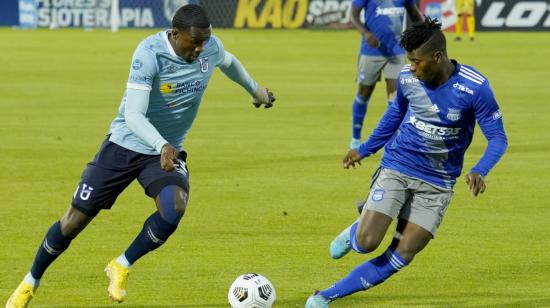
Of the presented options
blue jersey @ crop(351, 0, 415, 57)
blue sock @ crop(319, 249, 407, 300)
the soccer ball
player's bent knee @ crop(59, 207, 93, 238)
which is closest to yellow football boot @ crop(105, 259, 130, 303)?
player's bent knee @ crop(59, 207, 93, 238)

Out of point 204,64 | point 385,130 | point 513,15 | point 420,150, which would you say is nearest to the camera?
point 420,150

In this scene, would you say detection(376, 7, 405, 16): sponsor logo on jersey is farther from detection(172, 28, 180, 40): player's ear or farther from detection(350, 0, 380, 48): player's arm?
detection(172, 28, 180, 40): player's ear

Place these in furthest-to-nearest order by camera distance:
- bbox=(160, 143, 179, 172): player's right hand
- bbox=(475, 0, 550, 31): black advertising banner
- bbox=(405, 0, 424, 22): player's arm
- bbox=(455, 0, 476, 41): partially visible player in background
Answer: bbox=(475, 0, 550, 31): black advertising banner, bbox=(455, 0, 476, 41): partially visible player in background, bbox=(405, 0, 424, 22): player's arm, bbox=(160, 143, 179, 172): player's right hand

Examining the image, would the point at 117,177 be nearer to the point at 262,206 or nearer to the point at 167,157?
the point at 167,157

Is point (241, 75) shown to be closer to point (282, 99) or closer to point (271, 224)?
point (271, 224)

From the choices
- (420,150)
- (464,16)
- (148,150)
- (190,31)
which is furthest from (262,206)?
(464,16)

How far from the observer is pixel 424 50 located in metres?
8.73

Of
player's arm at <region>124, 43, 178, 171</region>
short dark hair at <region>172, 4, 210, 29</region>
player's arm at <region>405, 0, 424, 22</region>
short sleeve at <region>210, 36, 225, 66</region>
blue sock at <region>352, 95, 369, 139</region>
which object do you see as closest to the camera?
player's arm at <region>124, 43, 178, 171</region>

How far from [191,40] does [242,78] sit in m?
1.17

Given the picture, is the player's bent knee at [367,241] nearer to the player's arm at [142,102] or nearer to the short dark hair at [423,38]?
the short dark hair at [423,38]

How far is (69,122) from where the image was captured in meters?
22.1

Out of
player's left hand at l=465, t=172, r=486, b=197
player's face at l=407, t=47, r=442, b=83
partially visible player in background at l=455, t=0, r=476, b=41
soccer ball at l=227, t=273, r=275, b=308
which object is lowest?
partially visible player in background at l=455, t=0, r=476, b=41

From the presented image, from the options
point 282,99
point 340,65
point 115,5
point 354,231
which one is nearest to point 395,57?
point 282,99

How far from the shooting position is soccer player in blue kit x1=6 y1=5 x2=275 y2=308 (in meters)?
8.89
